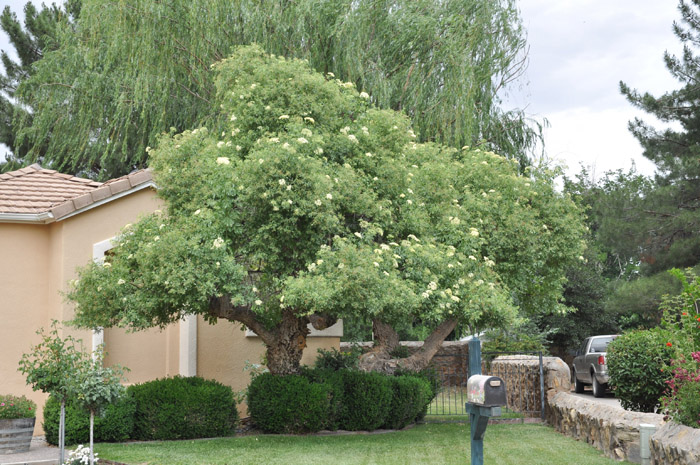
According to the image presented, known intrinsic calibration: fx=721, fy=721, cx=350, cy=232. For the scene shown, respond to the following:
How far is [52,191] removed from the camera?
13.6 metres

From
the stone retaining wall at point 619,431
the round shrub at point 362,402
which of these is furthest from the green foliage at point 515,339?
the round shrub at point 362,402

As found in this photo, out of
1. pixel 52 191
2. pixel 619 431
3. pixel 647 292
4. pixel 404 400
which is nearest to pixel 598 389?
pixel 647 292

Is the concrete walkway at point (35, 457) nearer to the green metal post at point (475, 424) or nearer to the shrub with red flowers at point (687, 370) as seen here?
the green metal post at point (475, 424)

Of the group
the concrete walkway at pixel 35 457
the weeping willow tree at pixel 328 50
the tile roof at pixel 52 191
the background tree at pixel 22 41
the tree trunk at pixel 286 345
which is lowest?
the concrete walkway at pixel 35 457

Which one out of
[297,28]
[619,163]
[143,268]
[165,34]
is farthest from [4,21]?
[619,163]

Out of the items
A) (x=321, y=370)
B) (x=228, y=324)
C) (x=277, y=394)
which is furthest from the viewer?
(x=228, y=324)

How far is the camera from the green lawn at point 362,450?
9.49 metres

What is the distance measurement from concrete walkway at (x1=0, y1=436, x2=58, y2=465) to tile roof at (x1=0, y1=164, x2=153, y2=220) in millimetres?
3824

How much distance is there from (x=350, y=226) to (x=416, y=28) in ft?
24.4

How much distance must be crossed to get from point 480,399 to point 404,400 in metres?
6.79

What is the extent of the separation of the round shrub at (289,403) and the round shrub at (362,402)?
437mm

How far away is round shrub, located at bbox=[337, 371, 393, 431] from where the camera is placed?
40.4 ft

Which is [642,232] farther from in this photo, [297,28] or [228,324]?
[228,324]

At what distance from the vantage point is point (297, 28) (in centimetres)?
1617
